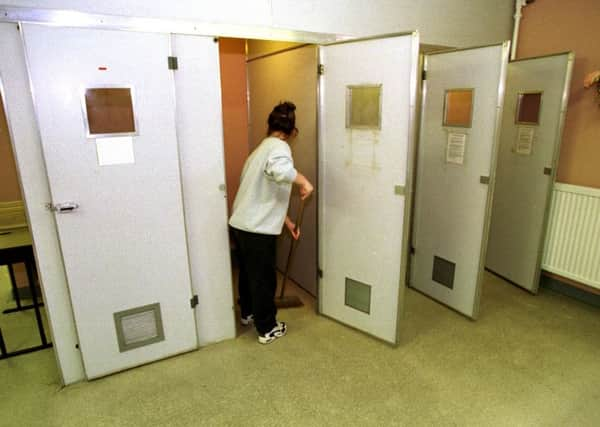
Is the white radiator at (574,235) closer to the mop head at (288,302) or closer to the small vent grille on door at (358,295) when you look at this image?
the small vent grille on door at (358,295)

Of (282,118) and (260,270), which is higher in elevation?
(282,118)

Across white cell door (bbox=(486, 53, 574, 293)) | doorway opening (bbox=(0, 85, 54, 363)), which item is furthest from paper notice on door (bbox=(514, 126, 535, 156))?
doorway opening (bbox=(0, 85, 54, 363))

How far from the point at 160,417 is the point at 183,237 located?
992 mm

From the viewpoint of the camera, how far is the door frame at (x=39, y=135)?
1936 millimetres

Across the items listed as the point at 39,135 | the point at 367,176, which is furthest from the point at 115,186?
the point at 367,176

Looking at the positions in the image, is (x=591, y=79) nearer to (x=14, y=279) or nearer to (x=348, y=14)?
(x=348, y=14)

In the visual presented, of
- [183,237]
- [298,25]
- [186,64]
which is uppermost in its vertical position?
[298,25]

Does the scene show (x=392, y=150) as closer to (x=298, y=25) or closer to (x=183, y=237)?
(x=298, y=25)

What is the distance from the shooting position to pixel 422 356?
2.64 meters

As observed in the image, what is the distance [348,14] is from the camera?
276 cm

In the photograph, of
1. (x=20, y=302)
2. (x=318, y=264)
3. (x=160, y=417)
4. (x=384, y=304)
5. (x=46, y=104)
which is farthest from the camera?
(x=20, y=302)

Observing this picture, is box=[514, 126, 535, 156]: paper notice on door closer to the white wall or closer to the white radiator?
the white radiator

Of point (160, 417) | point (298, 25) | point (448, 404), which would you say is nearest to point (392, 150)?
point (298, 25)

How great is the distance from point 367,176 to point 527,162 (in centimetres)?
165
